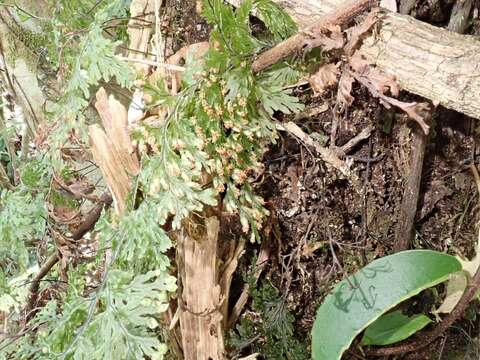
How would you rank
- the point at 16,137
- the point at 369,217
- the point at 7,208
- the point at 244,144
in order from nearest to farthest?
the point at 244,144 < the point at 369,217 < the point at 7,208 < the point at 16,137

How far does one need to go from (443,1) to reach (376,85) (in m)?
0.31

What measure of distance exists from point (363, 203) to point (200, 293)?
14.1 inches

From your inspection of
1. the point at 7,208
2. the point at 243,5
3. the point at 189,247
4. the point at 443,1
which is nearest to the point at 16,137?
the point at 7,208

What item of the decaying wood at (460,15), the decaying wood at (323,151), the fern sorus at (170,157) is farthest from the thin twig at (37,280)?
the decaying wood at (460,15)

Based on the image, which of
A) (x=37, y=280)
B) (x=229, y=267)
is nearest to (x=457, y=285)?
(x=229, y=267)

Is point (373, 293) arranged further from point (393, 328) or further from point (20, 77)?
point (20, 77)

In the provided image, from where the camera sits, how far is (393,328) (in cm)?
97

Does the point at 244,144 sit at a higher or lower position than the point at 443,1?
lower

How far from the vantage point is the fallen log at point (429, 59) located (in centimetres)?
77

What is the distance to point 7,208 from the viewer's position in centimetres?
118

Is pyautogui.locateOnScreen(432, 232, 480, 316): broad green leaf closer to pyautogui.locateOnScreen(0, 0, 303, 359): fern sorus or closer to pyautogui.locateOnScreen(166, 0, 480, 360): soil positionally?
pyautogui.locateOnScreen(166, 0, 480, 360): soil

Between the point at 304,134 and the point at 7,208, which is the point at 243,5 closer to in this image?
the point at 304,134

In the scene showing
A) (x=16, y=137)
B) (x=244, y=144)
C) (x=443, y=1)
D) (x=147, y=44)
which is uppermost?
(x=443, y=1)

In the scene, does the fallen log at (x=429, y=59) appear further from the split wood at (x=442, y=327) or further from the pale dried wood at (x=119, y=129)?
the pale dried wood at (x=119, y=129)
